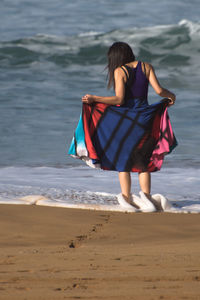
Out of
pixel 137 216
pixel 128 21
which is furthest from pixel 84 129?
pixel 128 21

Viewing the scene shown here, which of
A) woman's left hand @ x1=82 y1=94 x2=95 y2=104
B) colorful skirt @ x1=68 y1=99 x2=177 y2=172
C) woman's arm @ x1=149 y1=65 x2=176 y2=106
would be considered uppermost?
woman's arm @ x1=149 y1=65 x2=176 y2=106

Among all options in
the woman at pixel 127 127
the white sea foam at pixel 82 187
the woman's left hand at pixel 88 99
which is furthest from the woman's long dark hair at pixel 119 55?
the white sea foam at pixel 82 187

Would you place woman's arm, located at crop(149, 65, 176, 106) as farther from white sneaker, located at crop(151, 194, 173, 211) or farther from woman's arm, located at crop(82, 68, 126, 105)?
white sneaker, located at crop(151, 194, 173, 211)

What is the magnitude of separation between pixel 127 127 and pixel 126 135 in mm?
70

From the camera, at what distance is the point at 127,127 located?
4934mm

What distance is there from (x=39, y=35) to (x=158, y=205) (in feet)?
65.3

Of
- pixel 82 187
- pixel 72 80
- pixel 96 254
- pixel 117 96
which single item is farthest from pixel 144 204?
pixel 72 80

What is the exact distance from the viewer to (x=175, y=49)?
75.2ft

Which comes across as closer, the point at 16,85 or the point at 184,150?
the point at 184,150

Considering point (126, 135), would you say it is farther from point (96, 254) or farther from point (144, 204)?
point (96, 254)

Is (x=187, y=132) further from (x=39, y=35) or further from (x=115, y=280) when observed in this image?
(x=39, y=35)

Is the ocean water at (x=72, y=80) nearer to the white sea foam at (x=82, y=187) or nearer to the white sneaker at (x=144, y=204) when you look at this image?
the white sea foam at (x=82, y=187)

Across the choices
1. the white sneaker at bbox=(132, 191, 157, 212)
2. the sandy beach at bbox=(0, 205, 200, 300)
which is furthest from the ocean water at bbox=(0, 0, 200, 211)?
the sandy beach at bbox=(0, 205, 200, 300)

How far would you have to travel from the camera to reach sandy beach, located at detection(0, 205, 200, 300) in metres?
2.33
